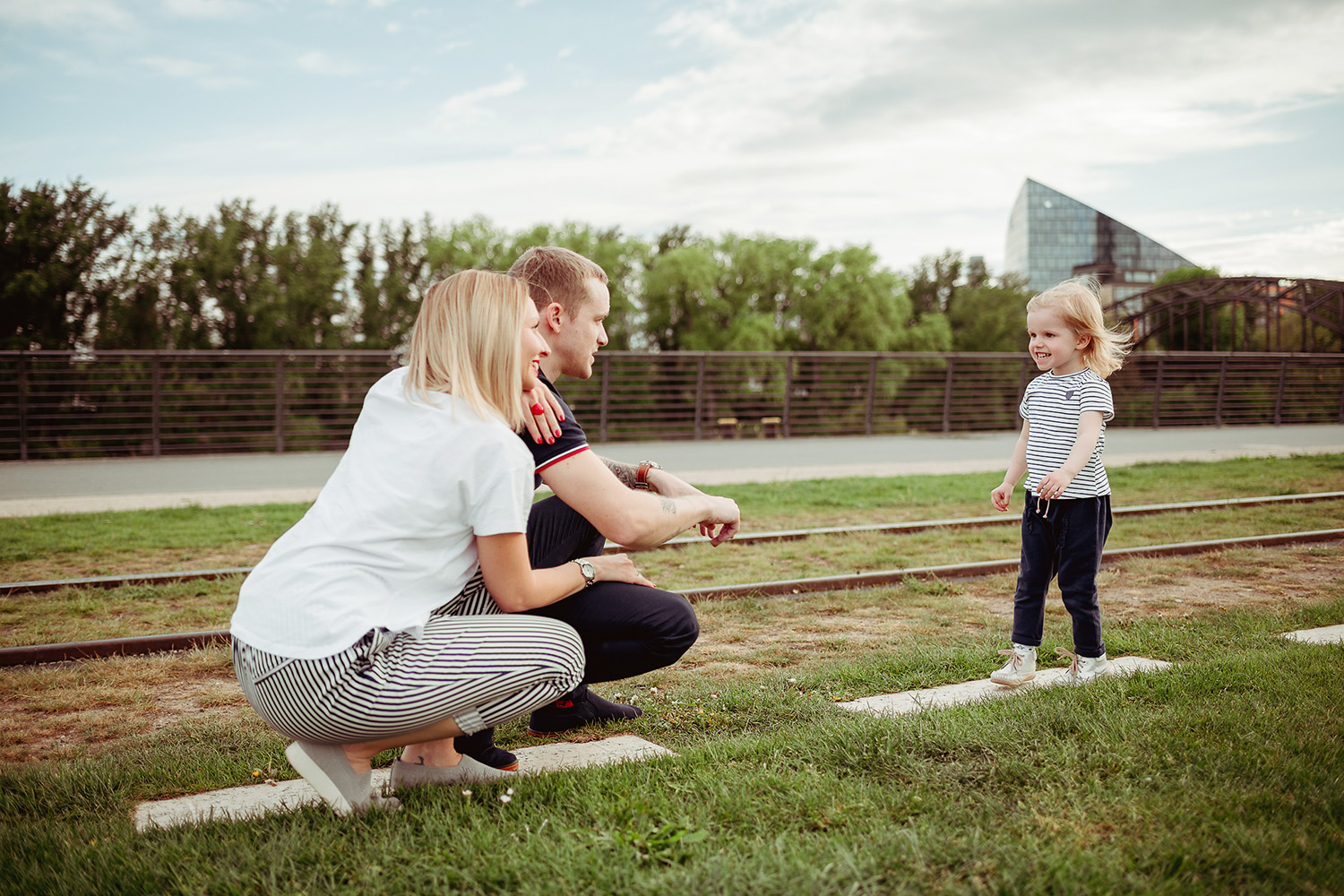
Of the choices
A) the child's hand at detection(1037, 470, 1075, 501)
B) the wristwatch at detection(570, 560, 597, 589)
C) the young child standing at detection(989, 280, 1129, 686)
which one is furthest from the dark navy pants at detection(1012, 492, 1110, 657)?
the wristwatch at detection(570, 560, 597, 589)

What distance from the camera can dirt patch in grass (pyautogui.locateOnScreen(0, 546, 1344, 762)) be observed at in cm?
374

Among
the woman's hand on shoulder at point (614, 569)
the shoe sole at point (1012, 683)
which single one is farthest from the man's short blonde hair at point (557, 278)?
the shoe sole at point (1012, 683)

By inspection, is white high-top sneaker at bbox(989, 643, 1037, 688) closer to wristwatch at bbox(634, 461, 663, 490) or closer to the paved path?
wristwatch at bbox(634, 461, 663, 490)

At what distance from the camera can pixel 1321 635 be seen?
4262 millimetres

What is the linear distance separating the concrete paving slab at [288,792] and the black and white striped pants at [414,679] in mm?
385

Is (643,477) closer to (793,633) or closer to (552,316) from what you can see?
(552,316)

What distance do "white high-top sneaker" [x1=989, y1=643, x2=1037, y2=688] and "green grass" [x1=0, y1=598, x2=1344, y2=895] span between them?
494 millimetres

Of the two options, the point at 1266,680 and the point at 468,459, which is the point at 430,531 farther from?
the point at 1266,680

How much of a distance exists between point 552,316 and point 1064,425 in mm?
2248

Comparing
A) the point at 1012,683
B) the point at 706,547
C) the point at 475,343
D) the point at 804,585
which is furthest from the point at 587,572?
the point at 706,547

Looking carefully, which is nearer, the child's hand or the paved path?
the child's hand

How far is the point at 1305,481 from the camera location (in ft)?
37.1

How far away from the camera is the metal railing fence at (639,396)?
15.4 m

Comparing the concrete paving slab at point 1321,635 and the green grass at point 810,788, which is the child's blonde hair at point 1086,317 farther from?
the concrete paving slab at point 1321,635
